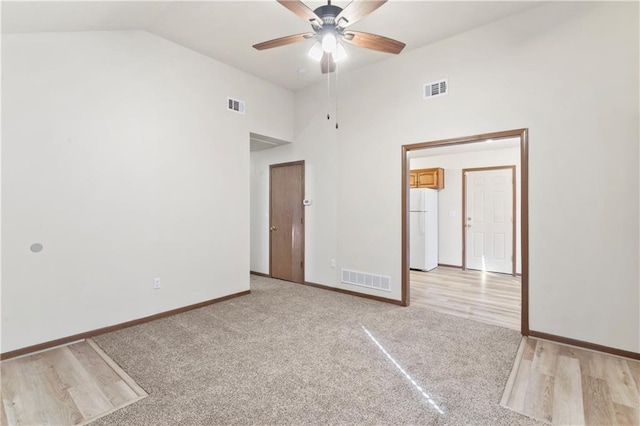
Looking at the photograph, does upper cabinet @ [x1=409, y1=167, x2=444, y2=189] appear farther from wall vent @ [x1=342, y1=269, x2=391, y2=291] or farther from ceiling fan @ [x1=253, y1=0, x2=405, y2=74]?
ceiling fan @ [x1=253, y1=0, x2=405, y2=74]

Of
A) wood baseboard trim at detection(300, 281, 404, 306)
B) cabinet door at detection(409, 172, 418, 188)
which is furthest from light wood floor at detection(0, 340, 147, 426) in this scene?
cabinet door at detection(409, 172, 418, 188)

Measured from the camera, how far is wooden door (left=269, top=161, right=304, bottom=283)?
5.09 metres

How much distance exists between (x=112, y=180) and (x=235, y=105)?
6.35ft

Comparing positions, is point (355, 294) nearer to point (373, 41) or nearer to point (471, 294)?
point (471, 294)

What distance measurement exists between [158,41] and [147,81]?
1.64 ft

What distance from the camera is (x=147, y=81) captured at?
336 cm

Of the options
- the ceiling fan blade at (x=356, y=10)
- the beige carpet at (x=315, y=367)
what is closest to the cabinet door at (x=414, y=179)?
the beige carpet at (x=315, y=367)

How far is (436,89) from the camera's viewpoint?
3.64 meters

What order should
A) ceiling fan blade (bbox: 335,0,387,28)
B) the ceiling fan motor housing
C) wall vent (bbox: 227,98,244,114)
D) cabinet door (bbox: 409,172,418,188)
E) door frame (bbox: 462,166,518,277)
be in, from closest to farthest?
ceiling fan blade (bbox: 335,0,387,28) → the ceiling fan motor housing → wall vent (bbox: 227,98,244,114) → door frame (bbox: 462,166,518,277) → cabinet door (bbox: 409,172,418,188)

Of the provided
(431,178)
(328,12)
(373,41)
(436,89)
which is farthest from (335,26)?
(431,178)

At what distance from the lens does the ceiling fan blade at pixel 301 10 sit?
209cm

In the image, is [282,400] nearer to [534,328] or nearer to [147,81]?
[534,328]

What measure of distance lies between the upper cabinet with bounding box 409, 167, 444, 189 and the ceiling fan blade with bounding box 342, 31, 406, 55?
4.15 meters

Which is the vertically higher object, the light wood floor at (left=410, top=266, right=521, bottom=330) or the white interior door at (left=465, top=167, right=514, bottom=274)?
the white interior door at (left=465, top=167, right=514, bottom=274)
